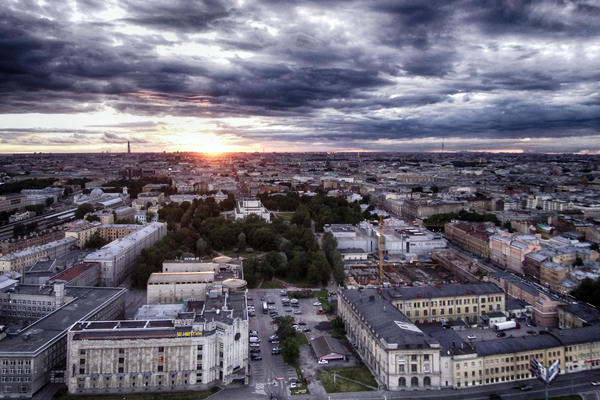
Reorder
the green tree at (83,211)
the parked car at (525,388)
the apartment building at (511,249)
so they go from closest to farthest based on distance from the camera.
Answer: the parked car at (525,388) → the apartment building at (511,249) → the green tree at (83,211)

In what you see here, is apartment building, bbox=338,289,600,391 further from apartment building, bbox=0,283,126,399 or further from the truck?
apartment building, bbox=0,283,126,399

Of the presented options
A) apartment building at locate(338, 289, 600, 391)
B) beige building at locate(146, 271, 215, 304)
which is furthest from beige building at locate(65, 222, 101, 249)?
apartment building at locate(338, 289, 600, 391)

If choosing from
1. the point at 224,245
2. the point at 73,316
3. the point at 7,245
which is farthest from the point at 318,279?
the point at 7,245

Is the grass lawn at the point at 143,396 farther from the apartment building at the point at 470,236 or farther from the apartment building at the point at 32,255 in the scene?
the apartment building at the point at 470,236

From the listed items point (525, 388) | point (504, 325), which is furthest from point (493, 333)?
point (525, 388)

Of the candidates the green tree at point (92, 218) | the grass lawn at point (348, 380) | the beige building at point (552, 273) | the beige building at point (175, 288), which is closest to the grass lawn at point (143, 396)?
the grass lawn at point (348, 380)

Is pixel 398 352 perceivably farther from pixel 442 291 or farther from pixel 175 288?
pixel 175 288
